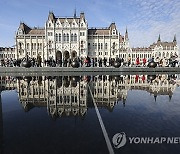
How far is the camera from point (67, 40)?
73.0 m

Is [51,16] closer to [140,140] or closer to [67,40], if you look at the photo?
[67,40]

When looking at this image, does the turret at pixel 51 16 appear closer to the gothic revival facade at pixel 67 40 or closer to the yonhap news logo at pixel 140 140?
the gothic revival facade at pixel 67 40

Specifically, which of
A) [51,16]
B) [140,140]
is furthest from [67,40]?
[140,140]

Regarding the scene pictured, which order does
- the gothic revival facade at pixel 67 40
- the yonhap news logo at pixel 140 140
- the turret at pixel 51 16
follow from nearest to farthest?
1. the yonhap news logo at pixel 140 140
2. the gothic revival facade at pixel 67 40
3. the turret at pixel 51 16

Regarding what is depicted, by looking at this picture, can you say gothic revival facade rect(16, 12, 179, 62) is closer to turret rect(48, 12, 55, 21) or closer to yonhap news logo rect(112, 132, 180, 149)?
turret rect(48, 12, 55, 21)

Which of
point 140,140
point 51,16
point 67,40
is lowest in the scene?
point 140,140

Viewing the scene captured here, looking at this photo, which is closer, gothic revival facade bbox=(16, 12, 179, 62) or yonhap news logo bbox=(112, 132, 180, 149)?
yonhap news logo bbox=(112, 132, 180, 149)

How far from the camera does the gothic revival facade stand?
72.6m

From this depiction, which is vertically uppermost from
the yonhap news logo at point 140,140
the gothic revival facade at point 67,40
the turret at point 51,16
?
the turret at point 51,16

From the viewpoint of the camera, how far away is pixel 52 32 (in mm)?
72812

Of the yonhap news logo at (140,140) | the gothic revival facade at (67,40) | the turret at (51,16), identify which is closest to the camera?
the yonhap news logo at (140,140)

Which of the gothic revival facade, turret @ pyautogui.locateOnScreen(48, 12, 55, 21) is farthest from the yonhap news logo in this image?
turret @ pyautogui.locateOnScreen(48, 12, 55, 21)

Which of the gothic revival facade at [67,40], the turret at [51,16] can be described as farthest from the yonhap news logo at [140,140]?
the turret at [51,16]

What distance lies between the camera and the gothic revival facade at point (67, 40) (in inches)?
2857
